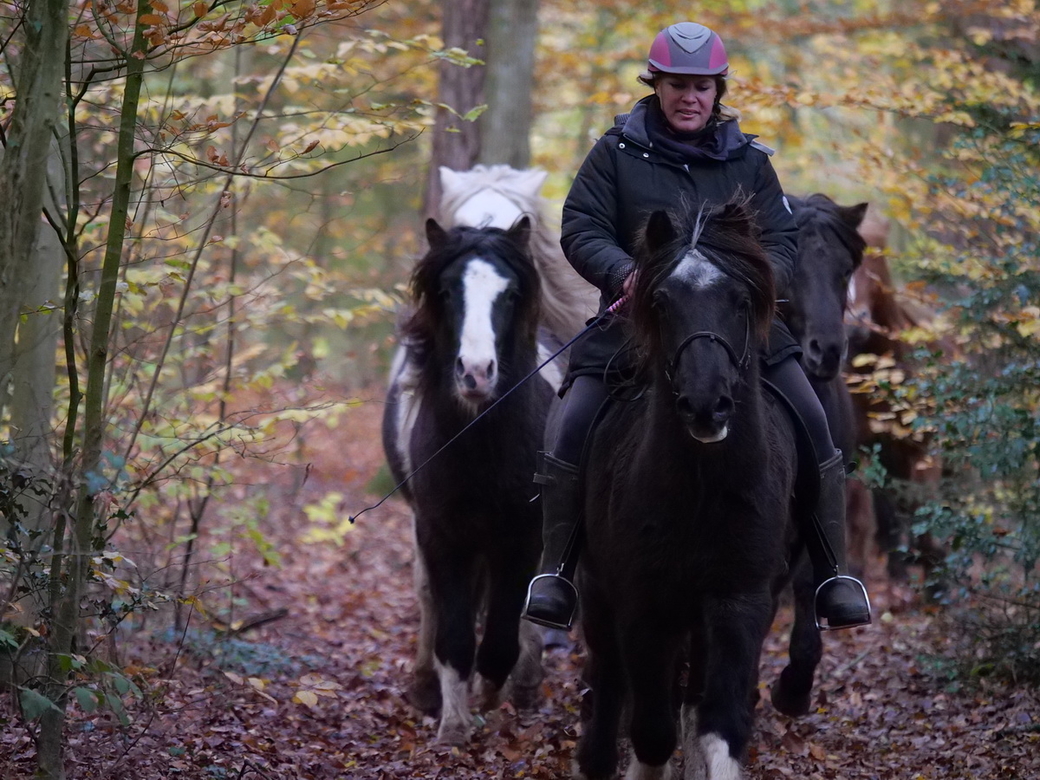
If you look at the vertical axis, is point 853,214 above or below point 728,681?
above

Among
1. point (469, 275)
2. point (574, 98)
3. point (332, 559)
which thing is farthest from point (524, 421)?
point (574, 98)

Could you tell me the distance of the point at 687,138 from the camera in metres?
5.35

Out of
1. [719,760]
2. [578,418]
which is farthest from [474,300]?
[719,760]

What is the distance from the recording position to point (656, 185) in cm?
529

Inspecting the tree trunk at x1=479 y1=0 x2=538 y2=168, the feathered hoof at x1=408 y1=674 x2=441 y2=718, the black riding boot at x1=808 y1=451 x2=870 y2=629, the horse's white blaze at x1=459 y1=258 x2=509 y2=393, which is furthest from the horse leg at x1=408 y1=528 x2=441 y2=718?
the tree trunk at x1=479 y1=0 x2=538 y2=168

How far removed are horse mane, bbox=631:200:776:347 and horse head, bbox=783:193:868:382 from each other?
219cm

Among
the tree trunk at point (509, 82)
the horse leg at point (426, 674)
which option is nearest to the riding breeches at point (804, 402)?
the horse leg at point (426, 674)

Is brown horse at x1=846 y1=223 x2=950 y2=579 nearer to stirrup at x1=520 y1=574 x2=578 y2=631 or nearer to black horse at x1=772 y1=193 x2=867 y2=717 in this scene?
black horse at x1=772 y1=193 x2=867 y2=717

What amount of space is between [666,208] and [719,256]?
2.91 ft

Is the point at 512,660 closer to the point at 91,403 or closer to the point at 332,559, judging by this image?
the point at 91,403

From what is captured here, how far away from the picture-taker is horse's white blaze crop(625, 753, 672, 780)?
523 centimetres

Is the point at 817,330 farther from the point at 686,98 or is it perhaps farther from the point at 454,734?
the point at 454,734

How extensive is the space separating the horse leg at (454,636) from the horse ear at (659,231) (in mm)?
2744

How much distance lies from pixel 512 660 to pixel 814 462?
2.40m
